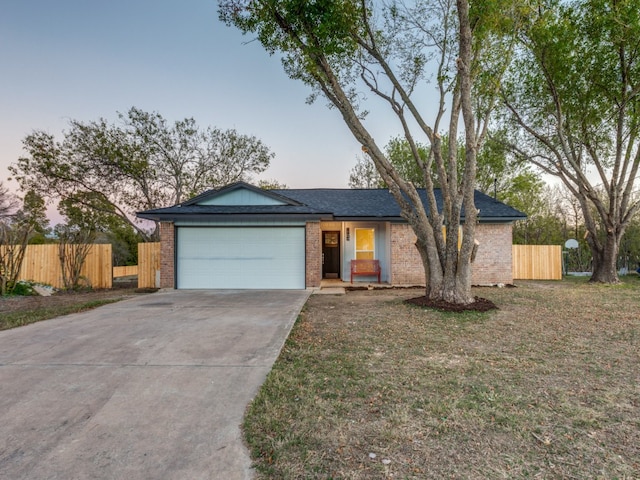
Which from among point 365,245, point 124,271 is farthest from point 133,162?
point 365,245

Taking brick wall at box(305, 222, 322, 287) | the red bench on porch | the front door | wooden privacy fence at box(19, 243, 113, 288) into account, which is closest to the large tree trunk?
the red bench on porch

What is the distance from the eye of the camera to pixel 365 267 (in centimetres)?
1215

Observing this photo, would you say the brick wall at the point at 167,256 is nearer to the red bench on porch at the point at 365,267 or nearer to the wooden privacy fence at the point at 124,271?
the red bench on porch at the point at 365,267

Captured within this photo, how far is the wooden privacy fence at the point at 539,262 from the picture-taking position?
1434cm

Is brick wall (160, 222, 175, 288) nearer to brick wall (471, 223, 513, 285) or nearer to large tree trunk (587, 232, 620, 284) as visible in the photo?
brick wall (471, 223, 513, 285)

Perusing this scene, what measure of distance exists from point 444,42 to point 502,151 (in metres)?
7.71

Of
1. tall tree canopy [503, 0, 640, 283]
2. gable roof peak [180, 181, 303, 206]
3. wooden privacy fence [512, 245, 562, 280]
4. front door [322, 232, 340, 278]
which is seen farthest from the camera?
wooden privacy fence [512, 245, 562, 280]

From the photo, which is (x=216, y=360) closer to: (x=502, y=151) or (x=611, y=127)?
(x=502, y=151)

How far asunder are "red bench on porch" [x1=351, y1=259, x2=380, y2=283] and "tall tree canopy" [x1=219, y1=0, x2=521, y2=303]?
428 cm

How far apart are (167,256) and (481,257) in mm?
10907

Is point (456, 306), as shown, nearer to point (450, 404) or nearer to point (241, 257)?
point (450, 404)

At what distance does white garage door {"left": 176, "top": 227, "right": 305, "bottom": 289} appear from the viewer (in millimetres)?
10359

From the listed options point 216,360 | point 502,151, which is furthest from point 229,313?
point 502,151

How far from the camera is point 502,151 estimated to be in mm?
14523
